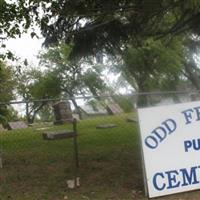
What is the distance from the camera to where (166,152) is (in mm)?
7547

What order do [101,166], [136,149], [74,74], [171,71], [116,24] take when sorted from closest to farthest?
1. [101,166]
2. [116,24]
3. [136,149]
4. [171,71]
5. [74,74]

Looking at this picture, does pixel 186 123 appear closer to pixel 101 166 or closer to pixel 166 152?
pixel 166 152

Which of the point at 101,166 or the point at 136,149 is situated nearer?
the point at 101,166

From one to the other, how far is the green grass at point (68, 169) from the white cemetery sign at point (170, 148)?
1.57ft

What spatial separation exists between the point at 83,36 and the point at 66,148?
262 cm

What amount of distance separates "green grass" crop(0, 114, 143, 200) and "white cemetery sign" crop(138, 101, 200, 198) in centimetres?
48

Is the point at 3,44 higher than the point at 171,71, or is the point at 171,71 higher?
the point at 171,71

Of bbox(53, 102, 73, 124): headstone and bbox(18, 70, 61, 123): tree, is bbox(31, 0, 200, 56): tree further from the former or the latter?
bbox(18, 70, 61, 123): tree

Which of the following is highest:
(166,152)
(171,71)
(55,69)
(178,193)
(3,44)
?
(55,69)

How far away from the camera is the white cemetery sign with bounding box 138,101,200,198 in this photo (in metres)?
7.43

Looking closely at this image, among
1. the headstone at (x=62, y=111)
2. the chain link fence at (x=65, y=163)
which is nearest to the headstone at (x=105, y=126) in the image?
the chain link fence at (x=65, y=163)

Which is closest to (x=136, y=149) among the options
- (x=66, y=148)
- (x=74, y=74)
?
(x=66, y=148)

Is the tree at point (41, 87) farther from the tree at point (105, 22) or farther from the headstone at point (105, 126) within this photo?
the tree at point (105, 22)

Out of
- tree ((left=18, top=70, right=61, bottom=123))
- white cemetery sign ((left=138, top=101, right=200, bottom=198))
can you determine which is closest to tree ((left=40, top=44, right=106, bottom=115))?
tree ((left=18, top=70, right=61, bottom=123))
